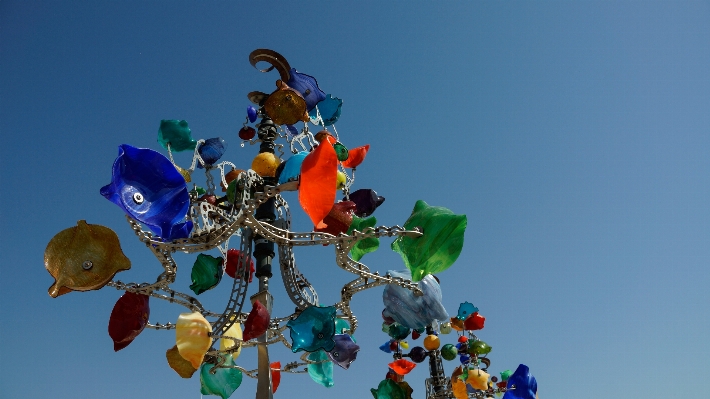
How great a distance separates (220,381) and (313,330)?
2.10 m

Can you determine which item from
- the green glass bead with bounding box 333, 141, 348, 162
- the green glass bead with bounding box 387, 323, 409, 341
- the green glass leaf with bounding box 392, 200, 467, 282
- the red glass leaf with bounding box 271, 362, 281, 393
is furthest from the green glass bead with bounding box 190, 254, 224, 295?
the green glass bead with bounding box 387, 323, 409, 341

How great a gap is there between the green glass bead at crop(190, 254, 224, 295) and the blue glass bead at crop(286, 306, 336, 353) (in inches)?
64.3

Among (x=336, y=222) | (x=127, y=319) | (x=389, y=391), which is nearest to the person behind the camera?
(x=336, y=222)

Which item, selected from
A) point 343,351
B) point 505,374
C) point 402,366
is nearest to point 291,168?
point 343,351

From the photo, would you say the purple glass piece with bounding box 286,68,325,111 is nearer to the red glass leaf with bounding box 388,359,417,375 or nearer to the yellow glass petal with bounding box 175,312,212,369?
the yellow glass petal with bounding box 175,312,212,369

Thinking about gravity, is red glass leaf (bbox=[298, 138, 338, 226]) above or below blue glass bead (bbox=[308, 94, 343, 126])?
below

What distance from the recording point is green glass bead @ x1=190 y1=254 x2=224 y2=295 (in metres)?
6.96

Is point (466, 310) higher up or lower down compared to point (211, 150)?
higher up

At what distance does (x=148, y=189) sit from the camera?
17.4ft

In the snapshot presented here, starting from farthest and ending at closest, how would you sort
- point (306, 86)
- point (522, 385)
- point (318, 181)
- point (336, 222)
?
1. point (522, 385)
2. point (306, 86)
3. point (336, 222)
4. point (318, 181)

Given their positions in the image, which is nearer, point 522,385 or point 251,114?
point 251,114

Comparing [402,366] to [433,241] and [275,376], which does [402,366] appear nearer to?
[275,376]

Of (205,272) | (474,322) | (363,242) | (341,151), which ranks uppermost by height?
(474,322)

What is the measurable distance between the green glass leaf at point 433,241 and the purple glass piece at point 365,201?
31.7 inches
